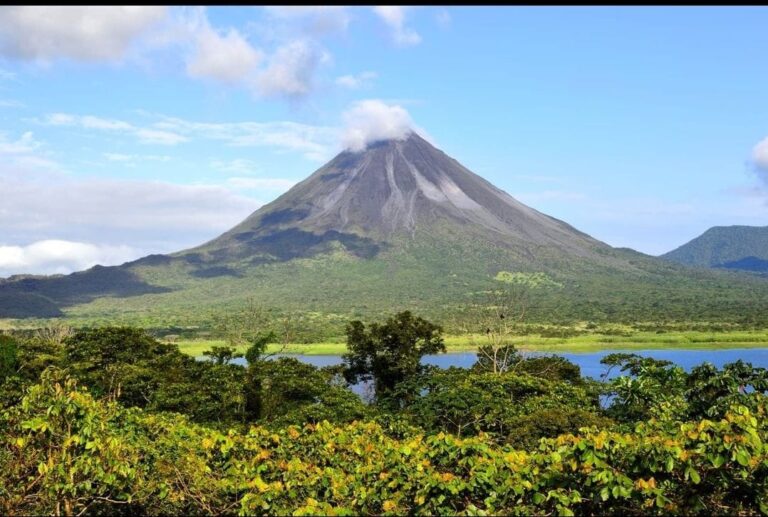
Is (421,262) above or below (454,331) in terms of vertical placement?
above

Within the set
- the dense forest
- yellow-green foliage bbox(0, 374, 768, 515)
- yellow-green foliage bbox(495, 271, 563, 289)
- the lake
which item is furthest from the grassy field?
yellow-green foliage bbox(495, 271, 563, 289)

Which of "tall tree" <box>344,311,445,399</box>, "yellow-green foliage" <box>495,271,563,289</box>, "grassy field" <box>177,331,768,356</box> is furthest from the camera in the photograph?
"yellow-green foliage" <box>495,271,563,289</box>

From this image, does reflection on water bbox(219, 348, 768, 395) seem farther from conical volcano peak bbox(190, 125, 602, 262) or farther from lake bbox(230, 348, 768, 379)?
conical volcano peak bbox(190, 125, 602, 262)

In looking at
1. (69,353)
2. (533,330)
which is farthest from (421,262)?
(69,353)

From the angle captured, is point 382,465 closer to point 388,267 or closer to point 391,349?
point 391,349

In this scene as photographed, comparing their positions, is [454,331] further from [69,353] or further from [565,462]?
[565,462]

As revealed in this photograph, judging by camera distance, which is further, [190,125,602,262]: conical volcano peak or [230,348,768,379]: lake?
[190,125,602,262]: conical volcano peak
